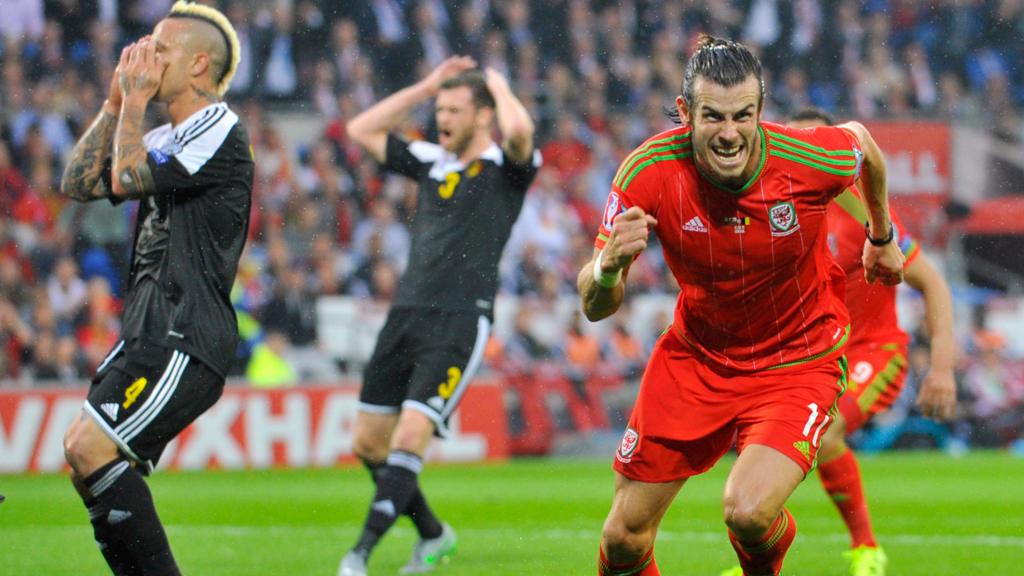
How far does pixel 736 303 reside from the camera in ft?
17.6

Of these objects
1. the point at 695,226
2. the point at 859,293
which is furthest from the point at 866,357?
the point at 695,226

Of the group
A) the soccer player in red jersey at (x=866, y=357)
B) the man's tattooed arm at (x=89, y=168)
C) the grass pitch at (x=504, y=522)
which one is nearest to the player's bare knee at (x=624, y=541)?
the soccer player in red jersey at (x=866, y=357)

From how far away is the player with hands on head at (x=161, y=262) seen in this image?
509 centimetres

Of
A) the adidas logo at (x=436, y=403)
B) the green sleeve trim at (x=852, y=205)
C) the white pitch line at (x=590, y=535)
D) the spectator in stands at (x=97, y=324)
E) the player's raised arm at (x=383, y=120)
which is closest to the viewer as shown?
the green sleeve trim at (x=852, y=205)

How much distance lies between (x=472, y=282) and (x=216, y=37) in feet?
8.80

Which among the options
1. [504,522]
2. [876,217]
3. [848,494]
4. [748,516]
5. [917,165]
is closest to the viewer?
[748,516]

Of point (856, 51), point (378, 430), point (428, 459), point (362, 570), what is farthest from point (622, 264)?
point (856, 51)

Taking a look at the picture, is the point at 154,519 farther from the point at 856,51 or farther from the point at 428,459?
the point at 856,51

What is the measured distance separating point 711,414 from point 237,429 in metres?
10.4

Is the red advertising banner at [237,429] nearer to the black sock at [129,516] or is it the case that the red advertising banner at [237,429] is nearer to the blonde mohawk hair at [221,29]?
the blonde mohawk hair at [221,29]

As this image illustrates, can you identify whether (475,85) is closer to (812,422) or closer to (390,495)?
(390,495)

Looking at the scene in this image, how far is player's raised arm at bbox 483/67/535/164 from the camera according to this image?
786 cm

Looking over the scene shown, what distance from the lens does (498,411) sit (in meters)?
16.0

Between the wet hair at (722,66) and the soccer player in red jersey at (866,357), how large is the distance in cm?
195
